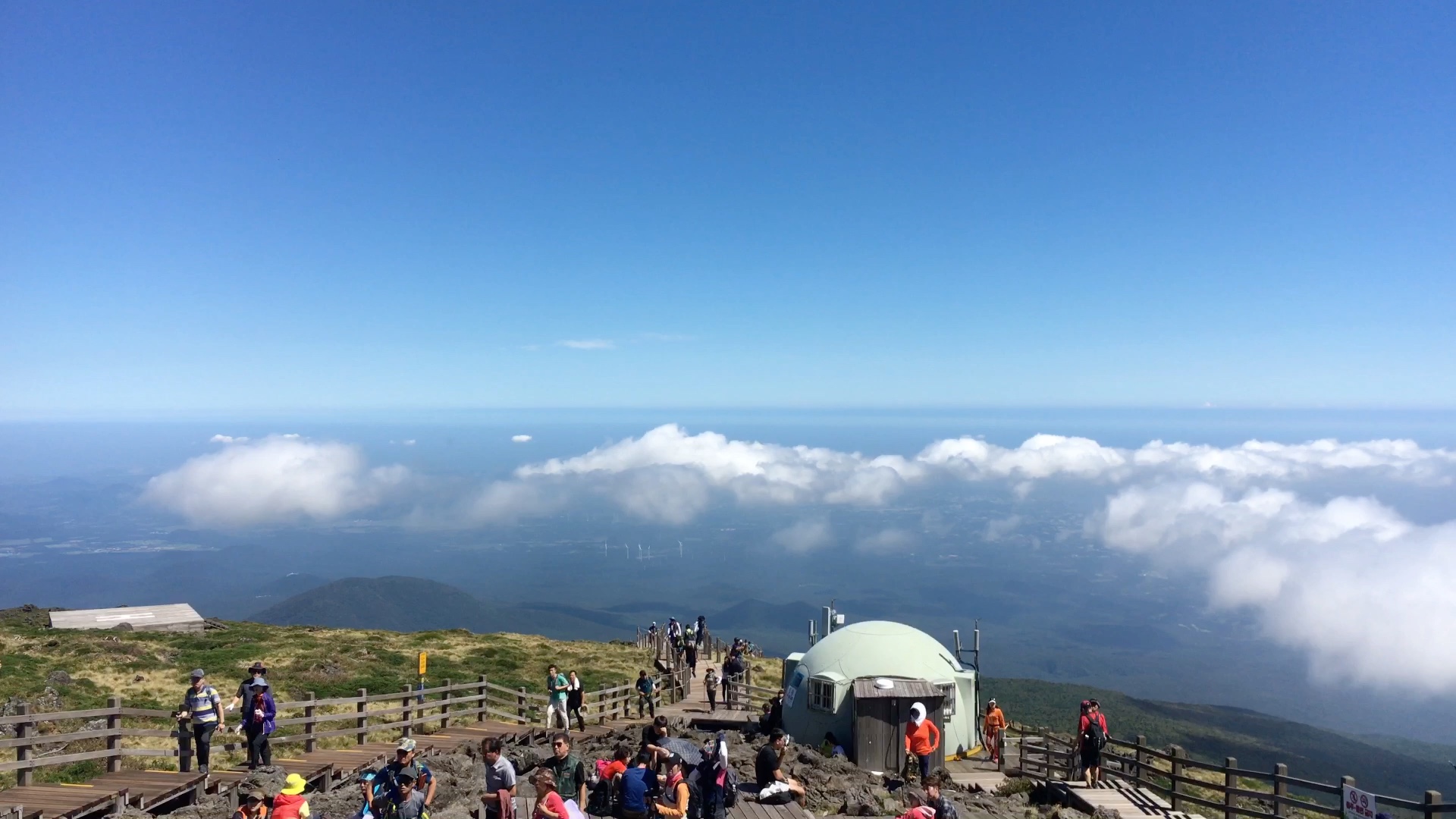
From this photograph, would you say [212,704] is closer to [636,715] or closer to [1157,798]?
[636,715]

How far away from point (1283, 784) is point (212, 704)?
64.5 feet

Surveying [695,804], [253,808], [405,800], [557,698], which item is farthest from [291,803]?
[557,698]

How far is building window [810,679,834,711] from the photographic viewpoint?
68.2 feet

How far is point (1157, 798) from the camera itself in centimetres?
1606

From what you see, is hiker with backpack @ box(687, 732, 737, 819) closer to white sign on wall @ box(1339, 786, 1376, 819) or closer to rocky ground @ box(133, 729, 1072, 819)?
rocky ground @ box(133, 729, 1072, 819)

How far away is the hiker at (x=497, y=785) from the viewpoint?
1031cm

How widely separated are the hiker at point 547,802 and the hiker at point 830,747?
11.5 m

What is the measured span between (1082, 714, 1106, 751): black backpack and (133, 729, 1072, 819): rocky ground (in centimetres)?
167

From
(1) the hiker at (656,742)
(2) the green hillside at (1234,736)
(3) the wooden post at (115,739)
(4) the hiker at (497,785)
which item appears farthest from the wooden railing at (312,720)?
(2) the green hillside at (1234,736)

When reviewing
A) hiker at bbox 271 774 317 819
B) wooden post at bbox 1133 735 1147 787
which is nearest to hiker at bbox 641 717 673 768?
hiker at bbox 271 774 317 819

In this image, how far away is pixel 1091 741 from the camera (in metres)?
16.8

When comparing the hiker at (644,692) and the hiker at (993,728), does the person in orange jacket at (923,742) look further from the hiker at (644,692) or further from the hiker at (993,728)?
the hiker at (644,692)

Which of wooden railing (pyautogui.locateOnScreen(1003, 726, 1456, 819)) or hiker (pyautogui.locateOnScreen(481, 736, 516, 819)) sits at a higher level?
hiker (pyautogui.locateOnScreen(481, 736, 516, 819))

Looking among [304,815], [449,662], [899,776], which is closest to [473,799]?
[304,815]
